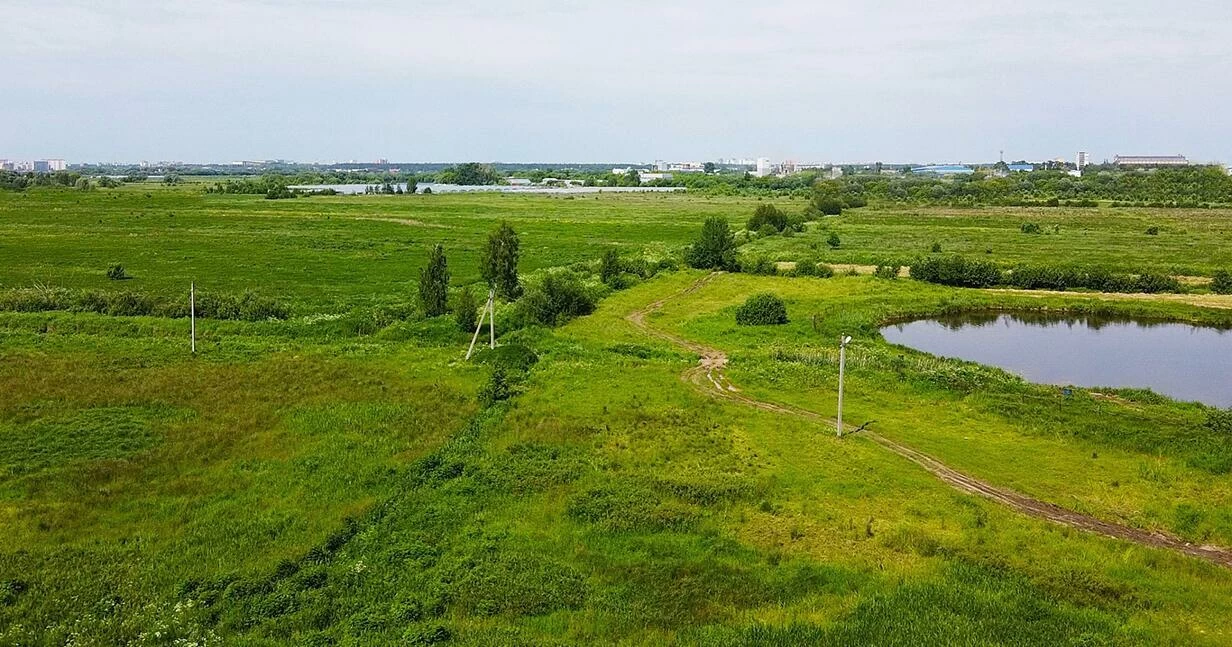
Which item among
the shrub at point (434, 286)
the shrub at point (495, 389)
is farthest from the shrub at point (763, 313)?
the shrub at point (495, 389)

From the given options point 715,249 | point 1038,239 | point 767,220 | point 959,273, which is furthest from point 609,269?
point 1038,239

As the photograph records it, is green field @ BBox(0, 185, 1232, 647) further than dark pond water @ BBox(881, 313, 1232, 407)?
No

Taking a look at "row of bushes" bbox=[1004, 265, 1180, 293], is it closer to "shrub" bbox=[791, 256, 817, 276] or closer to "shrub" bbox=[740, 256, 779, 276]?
"shrub" bbox=[791, 256, 817, 276]

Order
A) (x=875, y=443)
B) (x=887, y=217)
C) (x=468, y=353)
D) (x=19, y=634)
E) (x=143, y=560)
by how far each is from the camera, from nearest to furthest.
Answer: (x=19, y=634), (x=143, y=560), (x=875, y=443), (x=468, y=353), (x=887, y=217)

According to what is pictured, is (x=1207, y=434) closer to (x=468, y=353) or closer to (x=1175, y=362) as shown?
(x=1175, y=362)

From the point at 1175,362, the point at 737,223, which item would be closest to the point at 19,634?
the point at 1175,362

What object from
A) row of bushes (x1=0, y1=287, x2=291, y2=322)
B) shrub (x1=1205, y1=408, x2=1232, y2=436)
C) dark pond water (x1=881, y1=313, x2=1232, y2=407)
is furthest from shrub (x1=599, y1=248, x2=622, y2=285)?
shrub (x1=1205, y1=408, x2=1232, y2=436)

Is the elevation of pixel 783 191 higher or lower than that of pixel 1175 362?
higher
